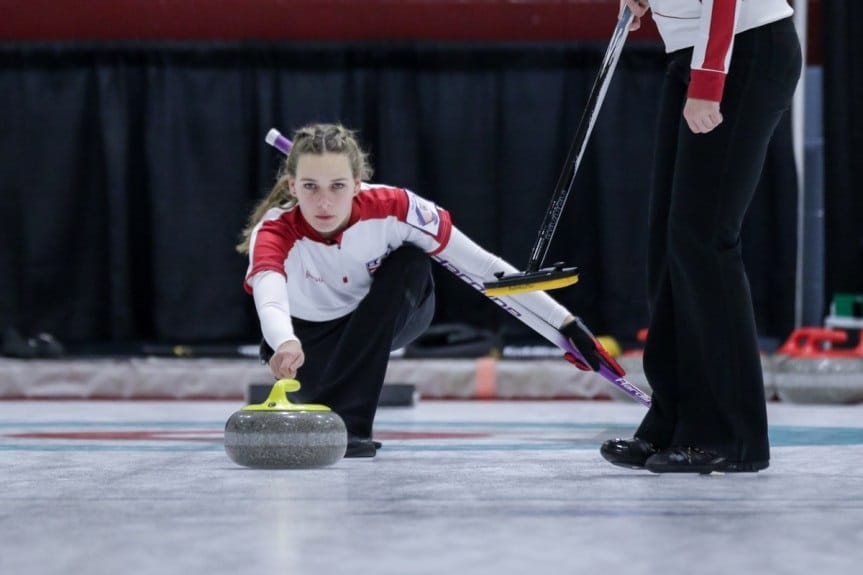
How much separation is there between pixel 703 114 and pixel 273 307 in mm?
848

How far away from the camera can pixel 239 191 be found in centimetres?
589

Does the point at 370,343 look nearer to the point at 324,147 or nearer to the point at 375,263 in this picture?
the point at 375,263

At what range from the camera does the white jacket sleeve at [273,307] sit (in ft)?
7.35

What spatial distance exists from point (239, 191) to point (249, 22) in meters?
0.78

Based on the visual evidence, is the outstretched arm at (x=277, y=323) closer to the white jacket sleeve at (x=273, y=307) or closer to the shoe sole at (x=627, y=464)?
the white jacket sleeve at (x=273, y=307)

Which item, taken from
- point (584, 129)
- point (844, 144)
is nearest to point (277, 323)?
point (584, 129)

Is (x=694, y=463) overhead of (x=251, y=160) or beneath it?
beneath

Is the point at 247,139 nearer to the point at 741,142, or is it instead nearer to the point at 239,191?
the point at 239,191

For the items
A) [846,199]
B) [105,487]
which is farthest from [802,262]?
[105,487]

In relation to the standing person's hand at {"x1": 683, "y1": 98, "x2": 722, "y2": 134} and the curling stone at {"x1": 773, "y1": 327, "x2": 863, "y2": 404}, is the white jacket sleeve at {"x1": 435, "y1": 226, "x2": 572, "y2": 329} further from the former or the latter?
the curling stone at {"x1": 773, "y1": 327, "x2": 863, "y2": 404}

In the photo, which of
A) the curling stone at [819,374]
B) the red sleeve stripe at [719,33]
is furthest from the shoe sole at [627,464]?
the curling stone at [819,374]

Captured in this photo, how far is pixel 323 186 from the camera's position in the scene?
246 cm

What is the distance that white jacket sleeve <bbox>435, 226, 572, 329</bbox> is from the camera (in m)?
2.55

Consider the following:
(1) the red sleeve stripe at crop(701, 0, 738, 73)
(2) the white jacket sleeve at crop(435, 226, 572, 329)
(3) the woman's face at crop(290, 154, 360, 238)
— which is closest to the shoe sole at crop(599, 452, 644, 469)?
(2) the white jacket sleeve at crop(435, 226, 572, 329)
